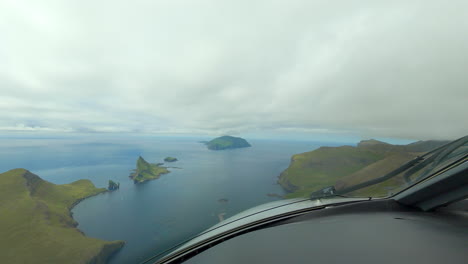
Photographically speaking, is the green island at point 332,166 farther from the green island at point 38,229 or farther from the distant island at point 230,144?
the distant island at point 230,144

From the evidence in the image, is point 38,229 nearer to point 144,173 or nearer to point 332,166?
point 144,173

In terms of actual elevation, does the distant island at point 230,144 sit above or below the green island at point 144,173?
above

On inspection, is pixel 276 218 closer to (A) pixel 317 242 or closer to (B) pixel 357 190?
(A) pixel 317 242

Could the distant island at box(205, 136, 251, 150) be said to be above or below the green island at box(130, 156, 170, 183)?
above

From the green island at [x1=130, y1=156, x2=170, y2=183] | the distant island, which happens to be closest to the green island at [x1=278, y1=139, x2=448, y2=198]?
the green island at [x1=130, y1=156, x2=170, y2=183]

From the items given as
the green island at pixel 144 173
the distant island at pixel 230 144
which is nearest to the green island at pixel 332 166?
the green island at pixel 144 173

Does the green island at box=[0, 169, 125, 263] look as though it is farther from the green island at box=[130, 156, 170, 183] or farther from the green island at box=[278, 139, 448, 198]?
the green island at box=[278, 139, 448, 198]

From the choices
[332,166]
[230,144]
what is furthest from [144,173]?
[230,144]

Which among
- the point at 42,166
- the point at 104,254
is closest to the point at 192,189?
the point at 104,254
